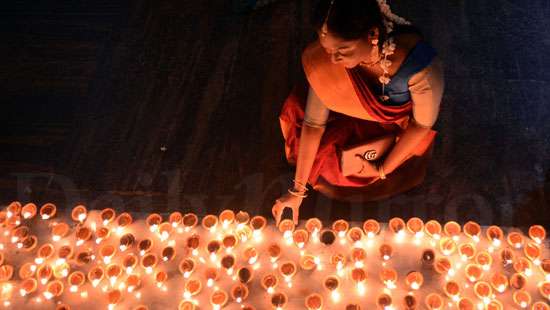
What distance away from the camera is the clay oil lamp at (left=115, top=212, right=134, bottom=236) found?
146cm

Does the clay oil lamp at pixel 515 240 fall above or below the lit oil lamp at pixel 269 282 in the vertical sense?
below

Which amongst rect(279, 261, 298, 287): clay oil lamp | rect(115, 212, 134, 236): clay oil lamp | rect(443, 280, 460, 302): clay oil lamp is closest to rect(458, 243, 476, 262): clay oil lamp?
rect(443, 280, 460, 302): clay oil lamp

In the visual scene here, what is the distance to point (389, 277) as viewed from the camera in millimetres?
1279

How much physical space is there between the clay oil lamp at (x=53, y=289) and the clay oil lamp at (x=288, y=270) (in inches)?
33.0

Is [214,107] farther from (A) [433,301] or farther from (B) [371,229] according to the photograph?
(A) [433,301]

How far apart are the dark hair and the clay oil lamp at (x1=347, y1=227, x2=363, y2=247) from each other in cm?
81

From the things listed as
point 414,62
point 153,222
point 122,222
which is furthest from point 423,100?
point 122,222

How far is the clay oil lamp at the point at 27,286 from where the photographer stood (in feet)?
4.33

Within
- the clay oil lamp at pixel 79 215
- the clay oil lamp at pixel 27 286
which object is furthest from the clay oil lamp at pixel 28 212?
the clay oil lamp at pixel 27 286

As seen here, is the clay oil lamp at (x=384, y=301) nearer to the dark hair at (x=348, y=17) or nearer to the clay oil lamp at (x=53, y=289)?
the dark hair at (x=348, y=17)

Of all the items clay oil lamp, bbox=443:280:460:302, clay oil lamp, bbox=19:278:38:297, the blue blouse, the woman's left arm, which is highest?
the blue blouse

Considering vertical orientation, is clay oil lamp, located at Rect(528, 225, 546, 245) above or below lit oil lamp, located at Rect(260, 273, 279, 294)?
below

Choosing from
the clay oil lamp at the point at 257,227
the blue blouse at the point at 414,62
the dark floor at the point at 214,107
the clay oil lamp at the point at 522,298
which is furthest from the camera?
the dark floor at the point at 214,107

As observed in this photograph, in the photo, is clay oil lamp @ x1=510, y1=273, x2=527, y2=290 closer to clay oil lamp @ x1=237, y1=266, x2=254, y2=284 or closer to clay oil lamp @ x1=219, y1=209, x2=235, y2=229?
clay oil lamp @ x1=237, y1=266, x2=254, y2=284
